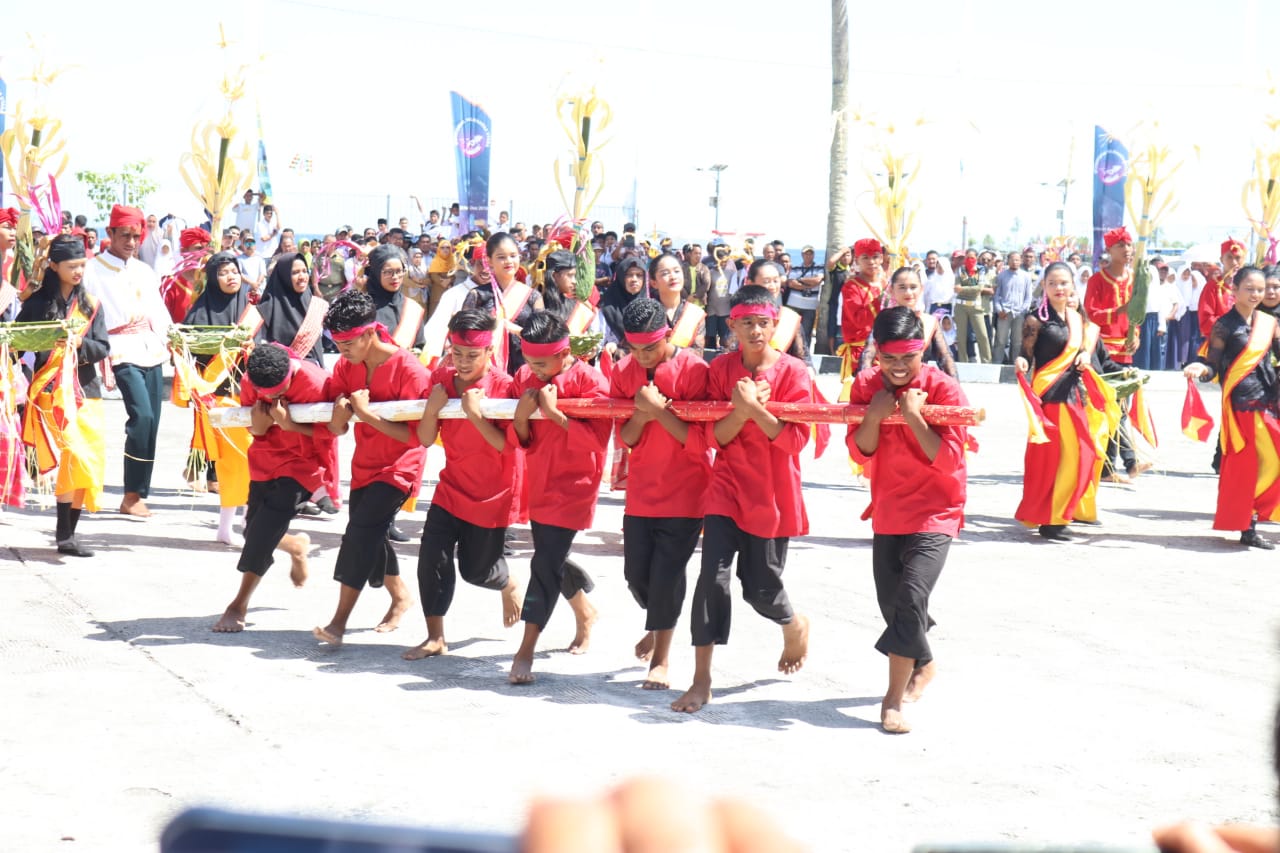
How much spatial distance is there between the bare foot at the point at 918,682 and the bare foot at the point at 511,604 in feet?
6.06

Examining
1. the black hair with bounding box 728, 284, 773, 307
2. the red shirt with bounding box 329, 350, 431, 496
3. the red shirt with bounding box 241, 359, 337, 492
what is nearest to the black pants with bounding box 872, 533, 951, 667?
the black hair with bounding box 728, 284, 773, 307

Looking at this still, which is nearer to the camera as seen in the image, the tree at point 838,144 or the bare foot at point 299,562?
the bare foot at point 299,562

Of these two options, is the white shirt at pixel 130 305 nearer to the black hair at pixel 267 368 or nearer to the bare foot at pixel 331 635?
the black hair at pixel 267 368

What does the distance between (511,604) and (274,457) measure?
50.5 inches

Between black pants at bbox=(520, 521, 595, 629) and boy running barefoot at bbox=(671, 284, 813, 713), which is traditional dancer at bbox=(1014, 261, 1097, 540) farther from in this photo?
black pants at bbox=(520, 521, 595, 629)

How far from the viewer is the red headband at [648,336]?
5.84 meters

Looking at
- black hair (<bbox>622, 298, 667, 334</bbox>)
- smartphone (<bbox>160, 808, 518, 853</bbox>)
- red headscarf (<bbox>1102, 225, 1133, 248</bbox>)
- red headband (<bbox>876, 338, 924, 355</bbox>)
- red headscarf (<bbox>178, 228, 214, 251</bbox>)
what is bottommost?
smartphone (<bbox>160, 808, 518, 853</bbox>)

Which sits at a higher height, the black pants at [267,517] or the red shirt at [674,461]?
the red shirt at [674,461]

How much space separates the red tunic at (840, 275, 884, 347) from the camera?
34.8ft

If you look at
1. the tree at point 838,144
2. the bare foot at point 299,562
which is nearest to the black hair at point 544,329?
the bare foot at point 299,562

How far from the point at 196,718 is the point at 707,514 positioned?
6.62 feet

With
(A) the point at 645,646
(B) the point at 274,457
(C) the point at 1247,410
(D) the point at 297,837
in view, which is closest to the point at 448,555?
(A) the point at 645,646

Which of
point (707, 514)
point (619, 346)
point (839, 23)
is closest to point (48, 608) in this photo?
point (707, 514)

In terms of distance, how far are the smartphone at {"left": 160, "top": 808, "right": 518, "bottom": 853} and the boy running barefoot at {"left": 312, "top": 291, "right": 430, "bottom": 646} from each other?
5.79 m
